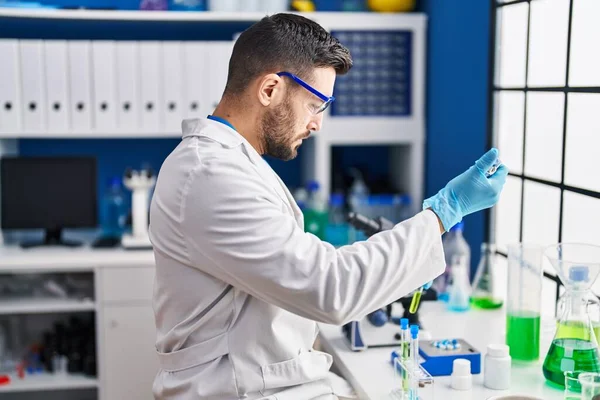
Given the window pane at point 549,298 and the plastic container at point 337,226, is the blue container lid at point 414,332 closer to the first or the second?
the window pane at point 549,298

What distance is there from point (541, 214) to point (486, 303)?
370 millimetres

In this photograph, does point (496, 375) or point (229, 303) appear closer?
point (229, 303)

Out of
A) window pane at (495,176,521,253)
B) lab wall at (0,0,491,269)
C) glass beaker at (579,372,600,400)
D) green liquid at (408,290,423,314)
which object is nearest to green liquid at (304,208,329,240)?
lab wall at (0,0,491,269)

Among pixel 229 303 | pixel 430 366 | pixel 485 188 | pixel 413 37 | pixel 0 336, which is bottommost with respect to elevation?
pixel 0 336

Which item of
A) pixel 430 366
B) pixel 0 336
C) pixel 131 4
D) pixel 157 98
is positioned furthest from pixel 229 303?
pixel 131 4

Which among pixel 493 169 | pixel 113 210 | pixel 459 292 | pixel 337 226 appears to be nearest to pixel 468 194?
pixel 493 169

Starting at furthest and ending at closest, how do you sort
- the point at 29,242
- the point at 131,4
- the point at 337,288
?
the point at 131,4
the point at 29,242
the point at 337,288

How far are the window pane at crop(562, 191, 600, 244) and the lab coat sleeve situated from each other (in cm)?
86

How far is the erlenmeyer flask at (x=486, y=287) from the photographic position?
7.25 feet

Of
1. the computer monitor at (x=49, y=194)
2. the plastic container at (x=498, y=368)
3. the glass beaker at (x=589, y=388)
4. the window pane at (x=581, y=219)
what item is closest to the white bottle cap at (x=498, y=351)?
the plastic container at (x=498, y=368)

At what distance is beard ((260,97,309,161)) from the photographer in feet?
5.16

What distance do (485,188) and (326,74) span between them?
42 cm

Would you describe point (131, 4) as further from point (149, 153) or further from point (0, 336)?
point (0, 336)

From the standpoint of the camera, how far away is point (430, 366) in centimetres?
166
